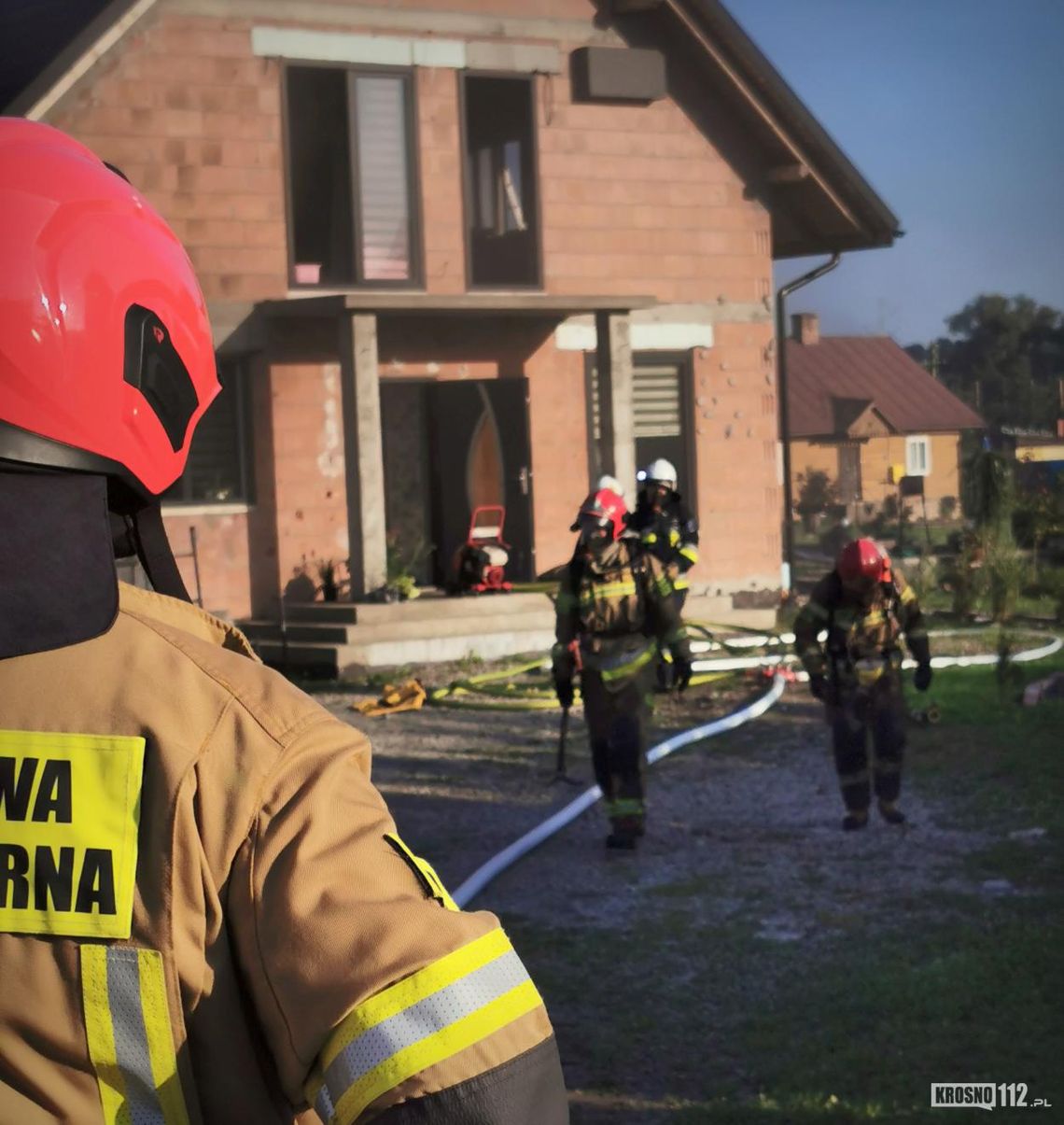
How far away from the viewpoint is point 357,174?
16.5m

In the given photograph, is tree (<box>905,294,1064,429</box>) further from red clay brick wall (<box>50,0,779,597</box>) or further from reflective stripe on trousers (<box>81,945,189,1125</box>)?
reflective stripe on trousers (<box>81,945,189,1125</box>)

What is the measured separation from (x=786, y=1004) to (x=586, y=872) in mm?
2178

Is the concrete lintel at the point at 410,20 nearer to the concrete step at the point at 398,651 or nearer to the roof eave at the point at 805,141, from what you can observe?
the roof eave at the point at 805,141

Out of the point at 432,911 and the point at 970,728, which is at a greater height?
the point at 432,911

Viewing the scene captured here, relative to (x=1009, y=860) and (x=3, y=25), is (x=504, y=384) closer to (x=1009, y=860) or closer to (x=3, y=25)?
(x=3, y=25)

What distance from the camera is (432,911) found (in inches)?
54.1

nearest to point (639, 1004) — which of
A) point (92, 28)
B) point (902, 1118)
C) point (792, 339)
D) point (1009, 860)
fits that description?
point (902, 1118)

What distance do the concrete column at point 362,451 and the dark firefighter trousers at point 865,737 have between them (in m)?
7.58

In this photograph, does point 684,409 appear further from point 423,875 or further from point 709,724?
point 423,875

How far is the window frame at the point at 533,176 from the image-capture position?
16703 mm

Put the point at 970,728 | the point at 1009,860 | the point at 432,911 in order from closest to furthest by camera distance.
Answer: the point at 432,911 < the point at 1009,860 < the point at 970,728

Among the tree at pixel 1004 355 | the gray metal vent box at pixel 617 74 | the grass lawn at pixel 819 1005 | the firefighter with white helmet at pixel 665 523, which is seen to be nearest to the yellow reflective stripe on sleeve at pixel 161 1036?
the grass lawn at pixel 819 1005

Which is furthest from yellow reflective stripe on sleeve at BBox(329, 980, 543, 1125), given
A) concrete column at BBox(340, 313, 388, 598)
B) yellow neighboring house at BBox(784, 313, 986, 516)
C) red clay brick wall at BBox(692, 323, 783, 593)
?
yellow neighboring house at BBox(784, 313, 986, 516)

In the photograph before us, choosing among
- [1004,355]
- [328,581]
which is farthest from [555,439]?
[1004,355]
